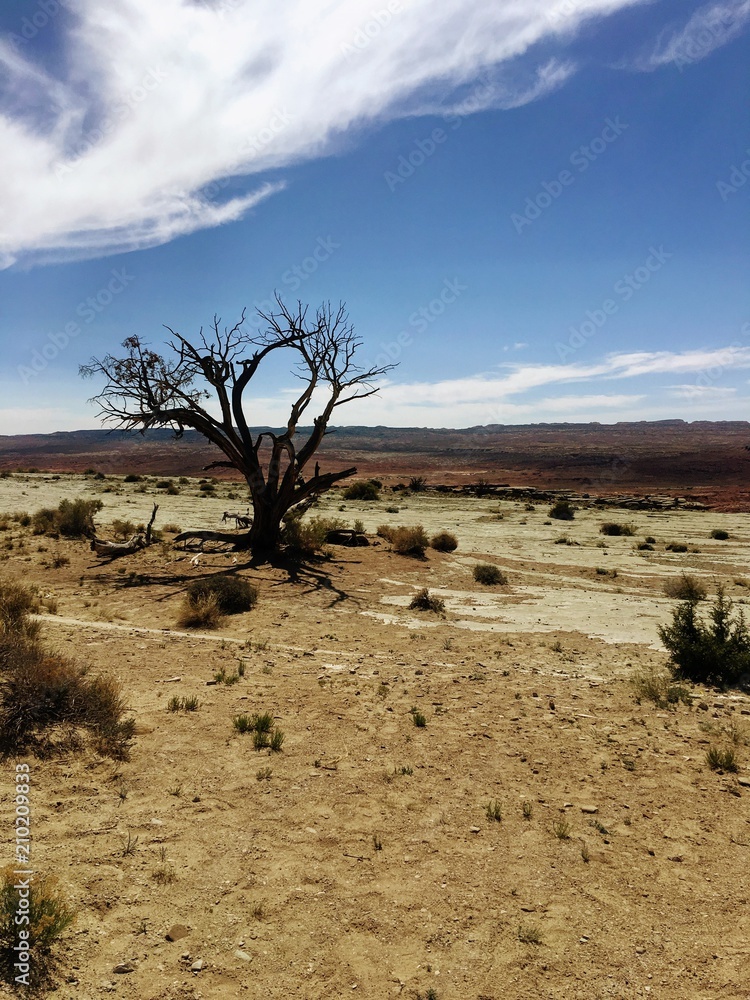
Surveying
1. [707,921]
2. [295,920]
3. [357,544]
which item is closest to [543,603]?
[357,544]

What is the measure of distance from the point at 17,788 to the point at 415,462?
8780 centimetres

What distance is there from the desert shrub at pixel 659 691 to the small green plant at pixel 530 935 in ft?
13.8

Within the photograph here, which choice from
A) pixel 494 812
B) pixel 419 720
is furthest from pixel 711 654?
pixel 494 812

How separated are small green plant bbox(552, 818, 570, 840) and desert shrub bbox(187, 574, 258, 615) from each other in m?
7.41

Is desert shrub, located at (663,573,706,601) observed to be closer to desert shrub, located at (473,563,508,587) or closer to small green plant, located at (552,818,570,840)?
desert shrub, located at (473,563,508,587)

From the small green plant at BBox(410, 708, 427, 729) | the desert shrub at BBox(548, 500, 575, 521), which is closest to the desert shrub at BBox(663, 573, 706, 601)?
the small green plant at BBox(410, 708, 427, 729)

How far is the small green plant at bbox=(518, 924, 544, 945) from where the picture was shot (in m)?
3.49

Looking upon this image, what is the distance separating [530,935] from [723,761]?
3141 millimetres

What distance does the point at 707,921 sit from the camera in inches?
145

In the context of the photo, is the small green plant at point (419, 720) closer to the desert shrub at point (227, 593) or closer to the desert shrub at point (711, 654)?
the desert shrub at point (711, 654)

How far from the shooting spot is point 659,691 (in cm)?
734

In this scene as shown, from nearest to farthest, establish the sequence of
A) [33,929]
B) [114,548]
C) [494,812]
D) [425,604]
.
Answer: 1. [33,929]
2. [494,812]
3. [425,604]
4. [114,548]

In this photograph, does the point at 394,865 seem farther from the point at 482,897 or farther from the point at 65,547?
the point at 65,547
